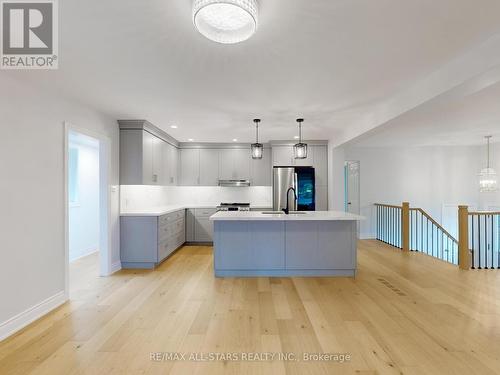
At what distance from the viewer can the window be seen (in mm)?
4934

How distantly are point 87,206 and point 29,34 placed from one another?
418cm

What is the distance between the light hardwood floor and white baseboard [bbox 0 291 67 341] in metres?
0.09

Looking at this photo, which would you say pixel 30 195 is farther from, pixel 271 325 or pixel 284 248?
pixel 284 248

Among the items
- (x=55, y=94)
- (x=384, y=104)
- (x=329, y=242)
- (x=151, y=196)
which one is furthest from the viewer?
(x=151, y=196)

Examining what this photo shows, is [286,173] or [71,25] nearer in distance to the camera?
[71,25]

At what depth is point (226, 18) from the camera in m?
1.52

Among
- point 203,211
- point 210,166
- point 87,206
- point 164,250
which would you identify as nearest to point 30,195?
point 164,250

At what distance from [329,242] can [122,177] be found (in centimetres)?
358

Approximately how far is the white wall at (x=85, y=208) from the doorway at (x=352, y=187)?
624 cm

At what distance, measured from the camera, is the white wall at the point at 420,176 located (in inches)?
273

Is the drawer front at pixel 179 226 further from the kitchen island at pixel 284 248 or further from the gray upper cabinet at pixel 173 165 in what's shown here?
the kitchen island at pixel 284 248

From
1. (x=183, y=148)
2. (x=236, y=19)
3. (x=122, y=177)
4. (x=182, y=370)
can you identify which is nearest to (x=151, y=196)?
(x=122, y=177)

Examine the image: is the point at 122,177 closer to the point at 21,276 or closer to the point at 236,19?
the point at 21,276

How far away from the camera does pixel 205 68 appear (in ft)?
7.91
